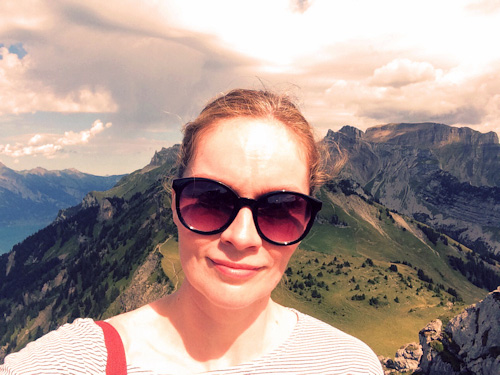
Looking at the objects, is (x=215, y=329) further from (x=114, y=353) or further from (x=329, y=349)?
(x=329, y=349)

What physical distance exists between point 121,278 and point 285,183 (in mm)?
191777

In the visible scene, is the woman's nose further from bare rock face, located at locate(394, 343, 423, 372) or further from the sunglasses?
bare rock face, located at locate(394, 343, 423, 372)

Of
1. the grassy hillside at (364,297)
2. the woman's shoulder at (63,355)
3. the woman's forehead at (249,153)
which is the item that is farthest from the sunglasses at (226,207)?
the grassy hillside at (364,297)

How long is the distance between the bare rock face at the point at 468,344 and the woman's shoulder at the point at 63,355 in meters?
83.9

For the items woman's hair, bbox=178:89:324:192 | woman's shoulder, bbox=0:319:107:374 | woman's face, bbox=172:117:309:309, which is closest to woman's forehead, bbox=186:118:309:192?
woman's face, bbox=172:117:309:309

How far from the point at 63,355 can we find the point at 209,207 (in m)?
1.97

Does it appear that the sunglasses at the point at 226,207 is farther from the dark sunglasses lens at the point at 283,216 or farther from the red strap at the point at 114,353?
the red strap at the point at 114,353

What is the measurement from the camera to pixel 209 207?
12.3ft

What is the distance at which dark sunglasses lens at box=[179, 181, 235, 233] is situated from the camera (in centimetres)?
375

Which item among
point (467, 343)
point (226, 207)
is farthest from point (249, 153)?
point (467, 343)

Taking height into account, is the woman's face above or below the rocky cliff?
above

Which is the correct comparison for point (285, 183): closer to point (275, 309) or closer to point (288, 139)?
point (288, 139)

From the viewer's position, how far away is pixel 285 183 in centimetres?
Result: 377

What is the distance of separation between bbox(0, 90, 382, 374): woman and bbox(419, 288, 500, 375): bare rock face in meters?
82.3
